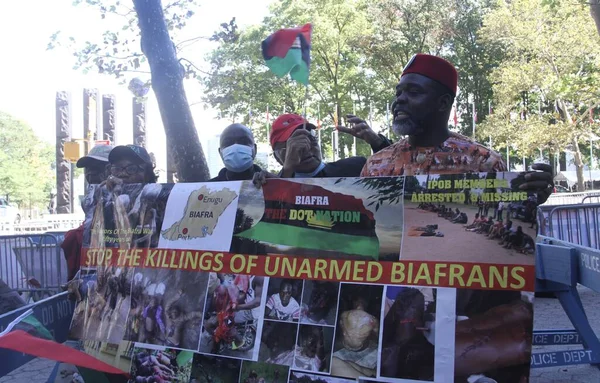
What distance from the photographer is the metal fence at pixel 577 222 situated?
25.8 ft

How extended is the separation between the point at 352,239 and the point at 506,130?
24.7m

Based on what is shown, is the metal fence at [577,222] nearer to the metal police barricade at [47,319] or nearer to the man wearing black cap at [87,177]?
the man wearing black cap at [87,177]

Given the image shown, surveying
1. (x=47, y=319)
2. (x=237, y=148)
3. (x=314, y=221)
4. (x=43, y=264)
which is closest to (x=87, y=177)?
(x=237, y=148)

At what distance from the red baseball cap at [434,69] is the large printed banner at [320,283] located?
0.71 metres

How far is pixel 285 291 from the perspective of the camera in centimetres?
223

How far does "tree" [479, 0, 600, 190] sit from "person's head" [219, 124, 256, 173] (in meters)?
19.3

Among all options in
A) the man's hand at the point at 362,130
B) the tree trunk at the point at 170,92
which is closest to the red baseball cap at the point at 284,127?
the man's hand at the point at 362,130

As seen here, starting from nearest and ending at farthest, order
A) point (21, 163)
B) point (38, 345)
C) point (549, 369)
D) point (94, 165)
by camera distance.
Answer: point (38, 345) → point (94, 165) → point (549, 369) → point (21, 163)

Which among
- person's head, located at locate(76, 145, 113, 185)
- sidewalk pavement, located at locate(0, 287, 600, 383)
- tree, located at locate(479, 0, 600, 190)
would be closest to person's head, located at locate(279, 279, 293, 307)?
sidewalk pavement, located at locate(0, 287, 600, 383)

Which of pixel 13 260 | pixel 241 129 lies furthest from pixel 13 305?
pixel 13 260

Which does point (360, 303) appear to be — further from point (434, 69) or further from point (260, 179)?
point (434, 69)

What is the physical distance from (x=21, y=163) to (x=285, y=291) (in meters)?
55.0

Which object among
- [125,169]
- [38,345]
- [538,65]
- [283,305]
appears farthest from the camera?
[538,65]

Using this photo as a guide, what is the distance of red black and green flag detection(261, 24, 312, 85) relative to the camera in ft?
8.61
